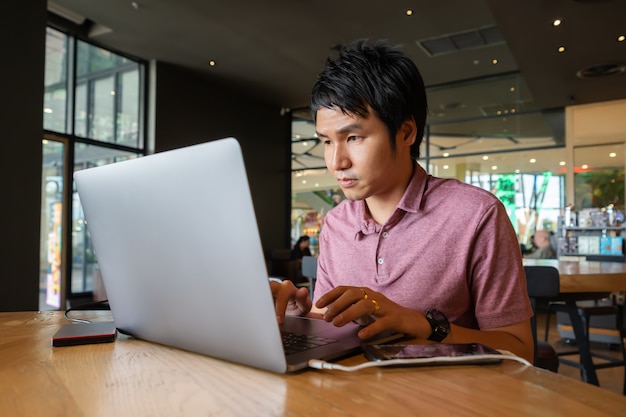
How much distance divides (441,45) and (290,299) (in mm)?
5588

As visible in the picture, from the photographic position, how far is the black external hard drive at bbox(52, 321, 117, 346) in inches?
30.8

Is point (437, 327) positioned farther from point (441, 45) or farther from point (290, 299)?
point (441, 45)

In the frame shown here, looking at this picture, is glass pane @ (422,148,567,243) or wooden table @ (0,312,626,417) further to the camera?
glass pane @ (422,148,567,243)

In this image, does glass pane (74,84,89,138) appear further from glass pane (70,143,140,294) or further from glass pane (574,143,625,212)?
glass pane (574,143,625,212)

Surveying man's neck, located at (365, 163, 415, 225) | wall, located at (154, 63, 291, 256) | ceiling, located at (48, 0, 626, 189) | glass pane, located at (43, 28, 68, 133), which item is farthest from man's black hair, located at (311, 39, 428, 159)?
glass pane, located at (43, 28, 68, 133)

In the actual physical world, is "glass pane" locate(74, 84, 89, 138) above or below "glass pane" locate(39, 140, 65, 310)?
above

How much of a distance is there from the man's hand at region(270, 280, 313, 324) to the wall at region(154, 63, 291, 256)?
4856 mm

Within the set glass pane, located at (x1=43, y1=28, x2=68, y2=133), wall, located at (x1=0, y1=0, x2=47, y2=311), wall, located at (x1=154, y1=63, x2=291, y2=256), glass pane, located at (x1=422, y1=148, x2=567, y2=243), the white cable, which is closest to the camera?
the white cable

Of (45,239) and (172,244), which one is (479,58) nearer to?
(45,239)

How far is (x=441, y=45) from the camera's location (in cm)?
585

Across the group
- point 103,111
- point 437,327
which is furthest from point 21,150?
point 437,327

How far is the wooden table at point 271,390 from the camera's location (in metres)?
0.47

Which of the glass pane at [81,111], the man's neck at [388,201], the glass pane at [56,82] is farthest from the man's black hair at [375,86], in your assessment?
the glass pane at [81,111]

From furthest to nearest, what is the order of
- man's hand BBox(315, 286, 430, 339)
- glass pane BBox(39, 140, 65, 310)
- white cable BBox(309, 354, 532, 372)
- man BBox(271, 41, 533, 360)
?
glass pane BBox(39, 140, 65, 310)
man BBox(271, 41, 533, 360)
man's hand BBox(315, 286, 430, 339)
white cable BBox(309, 354, 532, 372)
